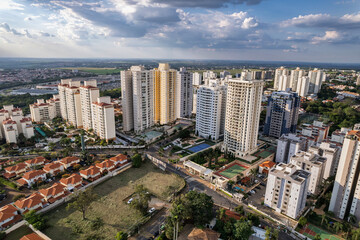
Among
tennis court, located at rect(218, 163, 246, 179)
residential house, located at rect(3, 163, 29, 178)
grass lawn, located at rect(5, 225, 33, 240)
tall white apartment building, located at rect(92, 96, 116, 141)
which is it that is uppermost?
tall white apartment building, located at rect(92, 96, 116, 141)

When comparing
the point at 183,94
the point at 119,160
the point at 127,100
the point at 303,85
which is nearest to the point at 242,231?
the point at 119,160

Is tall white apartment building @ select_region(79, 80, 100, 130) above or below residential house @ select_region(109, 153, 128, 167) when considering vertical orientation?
above

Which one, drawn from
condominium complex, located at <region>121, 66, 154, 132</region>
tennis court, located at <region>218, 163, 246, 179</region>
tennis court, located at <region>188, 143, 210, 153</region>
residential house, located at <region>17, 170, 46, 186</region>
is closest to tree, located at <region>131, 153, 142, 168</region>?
tennis court, located at <region>188, 143, 210, 153</region>

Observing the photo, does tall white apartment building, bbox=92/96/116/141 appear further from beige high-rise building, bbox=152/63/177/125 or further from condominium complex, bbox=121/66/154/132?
beige high-rise building, bbox=152/63/177/125

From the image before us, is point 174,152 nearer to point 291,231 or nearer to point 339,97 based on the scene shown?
point 291,231

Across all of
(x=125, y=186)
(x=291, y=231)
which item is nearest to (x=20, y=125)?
(x=125, y=186)

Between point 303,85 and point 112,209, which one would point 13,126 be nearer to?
point 112,209
